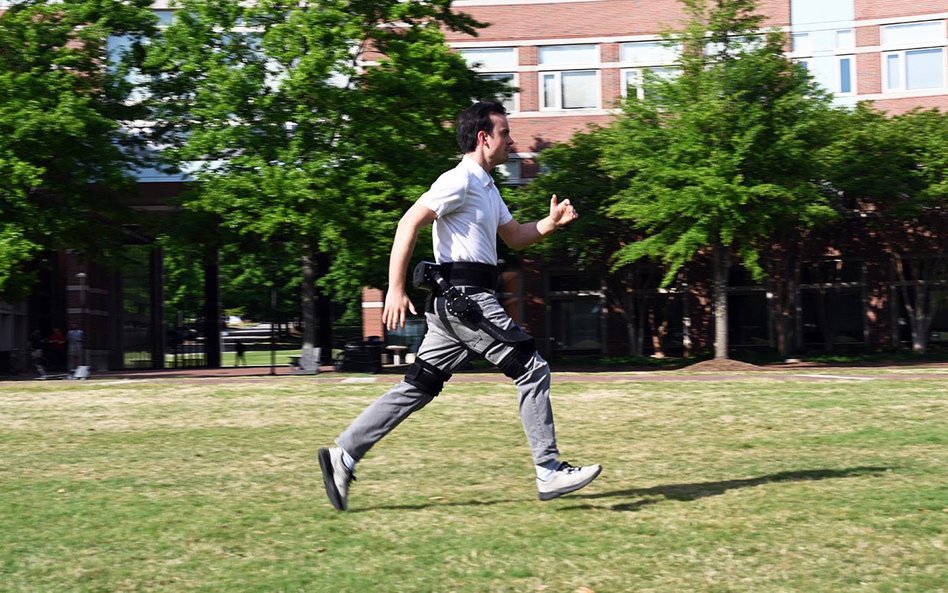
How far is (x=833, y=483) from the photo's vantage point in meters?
6.32

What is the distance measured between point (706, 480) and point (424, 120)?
22.3m

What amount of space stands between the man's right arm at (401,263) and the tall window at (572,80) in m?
37.0

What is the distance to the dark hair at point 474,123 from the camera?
20.0ft

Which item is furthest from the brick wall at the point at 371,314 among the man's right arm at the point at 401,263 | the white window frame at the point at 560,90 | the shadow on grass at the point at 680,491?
the man's right arm at the point at 401,263

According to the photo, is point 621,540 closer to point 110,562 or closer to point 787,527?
point 787,527

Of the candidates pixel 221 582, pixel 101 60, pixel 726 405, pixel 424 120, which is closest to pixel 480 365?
pixel 424 120

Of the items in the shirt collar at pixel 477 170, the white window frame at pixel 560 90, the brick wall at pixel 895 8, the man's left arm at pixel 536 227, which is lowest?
the man's left arm at pixel 536 227

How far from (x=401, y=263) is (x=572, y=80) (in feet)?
123

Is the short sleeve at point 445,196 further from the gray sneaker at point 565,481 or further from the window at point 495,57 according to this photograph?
the window at point 495,57

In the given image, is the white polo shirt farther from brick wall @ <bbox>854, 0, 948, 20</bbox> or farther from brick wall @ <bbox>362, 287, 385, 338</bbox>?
brick wall @ <bbox>854, 0, 948, 20</bbox>

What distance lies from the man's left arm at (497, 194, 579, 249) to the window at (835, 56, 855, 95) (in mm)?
37931

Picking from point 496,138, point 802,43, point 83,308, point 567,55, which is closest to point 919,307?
point 802,43

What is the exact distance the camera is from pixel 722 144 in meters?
28.6

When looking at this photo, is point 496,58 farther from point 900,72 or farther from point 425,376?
point 425,376
